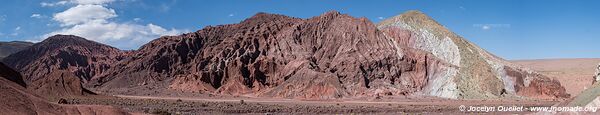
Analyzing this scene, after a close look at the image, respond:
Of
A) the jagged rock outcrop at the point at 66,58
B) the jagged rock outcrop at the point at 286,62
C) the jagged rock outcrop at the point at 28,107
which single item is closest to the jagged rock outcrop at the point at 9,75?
the jagged rock outcrop at the point at 28,107

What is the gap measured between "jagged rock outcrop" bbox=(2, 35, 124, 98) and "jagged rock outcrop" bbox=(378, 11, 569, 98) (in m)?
68.8

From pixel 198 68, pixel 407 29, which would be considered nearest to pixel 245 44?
pixel 198 68

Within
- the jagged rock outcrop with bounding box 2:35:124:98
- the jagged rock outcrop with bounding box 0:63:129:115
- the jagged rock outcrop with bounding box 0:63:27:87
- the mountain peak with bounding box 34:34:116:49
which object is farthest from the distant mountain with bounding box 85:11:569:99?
the jagged rock outcrop with bounding box 0:63:129:115

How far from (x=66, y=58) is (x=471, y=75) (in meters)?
89.8

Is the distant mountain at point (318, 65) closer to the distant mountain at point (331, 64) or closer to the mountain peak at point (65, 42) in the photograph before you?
the distant mountain at point (331, 64)

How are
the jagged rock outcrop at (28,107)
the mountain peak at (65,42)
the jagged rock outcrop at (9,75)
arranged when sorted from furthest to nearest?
the mountain peak at (65,42), the jagged rock outcrop at (9,75), the jagged rock outcrop at (28,107)

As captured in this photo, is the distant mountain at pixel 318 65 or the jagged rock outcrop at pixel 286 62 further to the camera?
the jagged rock outcrop at pixel 286 62

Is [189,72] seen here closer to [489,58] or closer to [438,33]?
[438,33]

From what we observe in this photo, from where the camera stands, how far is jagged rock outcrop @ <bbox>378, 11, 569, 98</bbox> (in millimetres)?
83438

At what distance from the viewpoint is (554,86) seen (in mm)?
85750

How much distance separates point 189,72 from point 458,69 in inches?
1892

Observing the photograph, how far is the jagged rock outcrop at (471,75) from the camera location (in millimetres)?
83438

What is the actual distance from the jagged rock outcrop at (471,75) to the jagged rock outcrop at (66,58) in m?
68.8

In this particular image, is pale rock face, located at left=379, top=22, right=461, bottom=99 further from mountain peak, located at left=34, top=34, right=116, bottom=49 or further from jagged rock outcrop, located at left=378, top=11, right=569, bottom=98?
mountain peak, located at left=34, top=34, right=116, bottom=49
